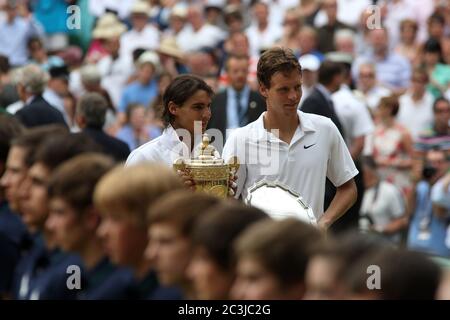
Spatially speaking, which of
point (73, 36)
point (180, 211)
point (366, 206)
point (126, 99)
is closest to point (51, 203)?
point (180, 211)

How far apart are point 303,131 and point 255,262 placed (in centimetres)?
301

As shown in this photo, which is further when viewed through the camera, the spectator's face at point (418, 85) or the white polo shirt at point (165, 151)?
the spectator's face at point (418, 85)

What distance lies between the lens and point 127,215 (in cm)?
602

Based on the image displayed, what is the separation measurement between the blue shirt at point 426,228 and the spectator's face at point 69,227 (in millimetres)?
6008

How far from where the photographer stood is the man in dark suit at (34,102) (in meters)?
12.3

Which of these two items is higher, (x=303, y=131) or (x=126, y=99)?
(x=126, y=99)

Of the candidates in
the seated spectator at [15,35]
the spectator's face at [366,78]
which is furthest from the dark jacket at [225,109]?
the seated spectator at [15,35]

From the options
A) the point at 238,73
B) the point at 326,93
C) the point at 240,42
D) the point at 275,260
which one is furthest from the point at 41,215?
the point at 240,42

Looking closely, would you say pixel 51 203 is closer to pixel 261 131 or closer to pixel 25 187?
pixel 25 187

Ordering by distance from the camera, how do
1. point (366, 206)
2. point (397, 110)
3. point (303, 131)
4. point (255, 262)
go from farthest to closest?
point (397, 110)
point (366, 206)
point (303, 131)
point (255, 262)

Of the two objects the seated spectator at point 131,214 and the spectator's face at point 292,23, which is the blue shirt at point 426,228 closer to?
the spectator's face at point 292,23

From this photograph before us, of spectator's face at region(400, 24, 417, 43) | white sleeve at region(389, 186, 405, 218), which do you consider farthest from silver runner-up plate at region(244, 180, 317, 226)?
spectator's face at region(400, 24, 417, 43)

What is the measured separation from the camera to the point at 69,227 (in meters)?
6.45
